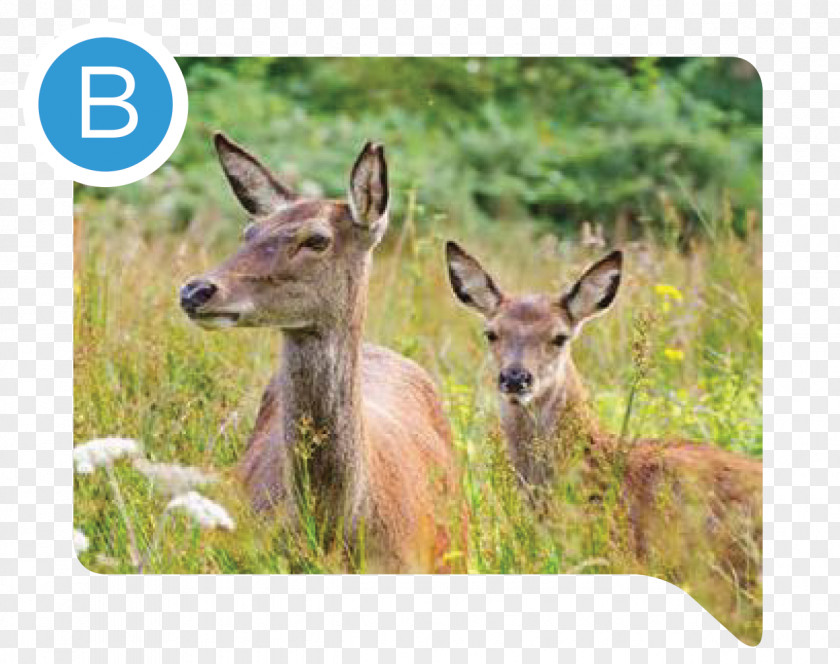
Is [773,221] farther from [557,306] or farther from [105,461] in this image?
[105,461]

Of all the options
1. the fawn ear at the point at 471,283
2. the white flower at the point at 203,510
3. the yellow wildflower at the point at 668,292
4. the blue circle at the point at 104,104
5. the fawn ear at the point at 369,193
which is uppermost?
the blue circle at the point at 104,104


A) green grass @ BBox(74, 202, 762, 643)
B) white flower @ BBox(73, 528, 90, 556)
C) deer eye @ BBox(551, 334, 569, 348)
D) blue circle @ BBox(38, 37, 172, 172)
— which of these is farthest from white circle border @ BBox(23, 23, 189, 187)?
deer eye @ BBox(551, 334, 569, 348)

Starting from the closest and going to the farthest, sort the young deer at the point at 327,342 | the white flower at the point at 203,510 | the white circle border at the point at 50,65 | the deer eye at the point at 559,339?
the white flower at the point at 203,510, the young deer at the point at 327,342, the white circle border at the point at 50,65, the deer eye at the point at 559,339

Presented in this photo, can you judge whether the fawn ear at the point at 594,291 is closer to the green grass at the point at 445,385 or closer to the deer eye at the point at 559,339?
the deer eye at the point at 559,339

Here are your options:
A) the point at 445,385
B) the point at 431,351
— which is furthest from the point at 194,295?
the point at 431,351

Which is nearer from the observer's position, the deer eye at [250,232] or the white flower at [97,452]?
the white flower at [97,452]

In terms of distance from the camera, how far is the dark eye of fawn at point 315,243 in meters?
6.15

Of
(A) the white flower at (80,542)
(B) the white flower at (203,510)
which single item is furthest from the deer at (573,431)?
(A) the white flower at (80,542)

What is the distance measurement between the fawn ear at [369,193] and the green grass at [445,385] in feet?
2.59

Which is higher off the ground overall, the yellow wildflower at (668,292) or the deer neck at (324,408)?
the yellow wildflower at (668,292)

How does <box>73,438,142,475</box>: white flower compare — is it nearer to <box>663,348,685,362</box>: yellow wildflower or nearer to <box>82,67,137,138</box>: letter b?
<box>82,67,137,138</box>: letter b

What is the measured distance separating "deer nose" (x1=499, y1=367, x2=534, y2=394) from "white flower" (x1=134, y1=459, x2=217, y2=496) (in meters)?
1.13

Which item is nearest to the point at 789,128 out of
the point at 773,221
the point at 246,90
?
the point at 773,221

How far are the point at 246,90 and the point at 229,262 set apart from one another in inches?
141
